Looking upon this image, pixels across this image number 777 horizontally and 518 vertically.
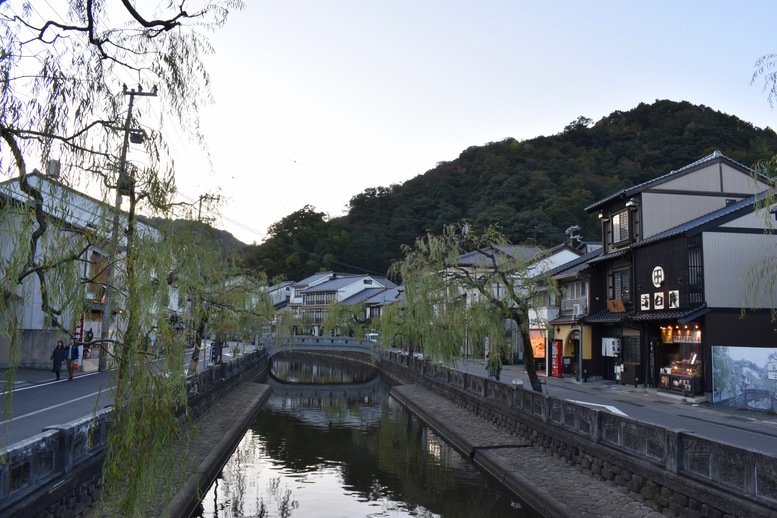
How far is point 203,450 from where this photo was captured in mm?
17328

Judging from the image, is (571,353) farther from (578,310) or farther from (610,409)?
(610,409)

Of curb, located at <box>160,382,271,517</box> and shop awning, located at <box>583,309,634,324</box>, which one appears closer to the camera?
curb, located at <box>160,382,271,517</box>

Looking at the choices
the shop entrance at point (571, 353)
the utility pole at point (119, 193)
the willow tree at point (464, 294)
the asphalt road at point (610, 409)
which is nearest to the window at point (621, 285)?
the shop entrance at point (571, 353)

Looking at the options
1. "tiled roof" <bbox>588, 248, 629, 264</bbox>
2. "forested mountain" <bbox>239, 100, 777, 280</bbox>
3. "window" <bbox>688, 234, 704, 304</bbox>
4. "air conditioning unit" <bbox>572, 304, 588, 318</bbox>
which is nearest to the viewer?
"window" <bbox>688, 234, 704, 304</bbox>

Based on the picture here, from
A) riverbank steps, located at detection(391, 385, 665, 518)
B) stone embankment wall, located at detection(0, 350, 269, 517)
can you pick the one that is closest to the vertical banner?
riverbank steps, located at detection(391, 385, 665, 518)

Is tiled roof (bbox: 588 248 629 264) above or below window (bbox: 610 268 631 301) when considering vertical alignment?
above

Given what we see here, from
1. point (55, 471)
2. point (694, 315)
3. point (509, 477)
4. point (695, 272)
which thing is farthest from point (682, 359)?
point (55, 471)

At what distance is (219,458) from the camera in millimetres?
17156

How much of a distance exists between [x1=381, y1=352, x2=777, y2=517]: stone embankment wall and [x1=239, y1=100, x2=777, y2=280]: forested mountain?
50636mm

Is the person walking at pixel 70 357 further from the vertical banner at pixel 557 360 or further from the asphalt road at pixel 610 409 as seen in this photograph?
the vertical banner at pixel 557 360

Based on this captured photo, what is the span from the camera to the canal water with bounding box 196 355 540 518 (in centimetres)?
1390

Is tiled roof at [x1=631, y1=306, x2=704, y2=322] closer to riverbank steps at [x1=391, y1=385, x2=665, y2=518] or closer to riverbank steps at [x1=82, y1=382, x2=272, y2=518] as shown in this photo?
riverbank steps at [x1=391, y1=385, x2=665, y2=518]

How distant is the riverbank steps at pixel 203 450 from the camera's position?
8750 mm

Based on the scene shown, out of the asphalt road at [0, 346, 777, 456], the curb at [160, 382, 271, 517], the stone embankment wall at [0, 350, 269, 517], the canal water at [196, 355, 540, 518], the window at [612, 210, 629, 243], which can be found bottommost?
the canal water at [196, 355, 540, 518]
